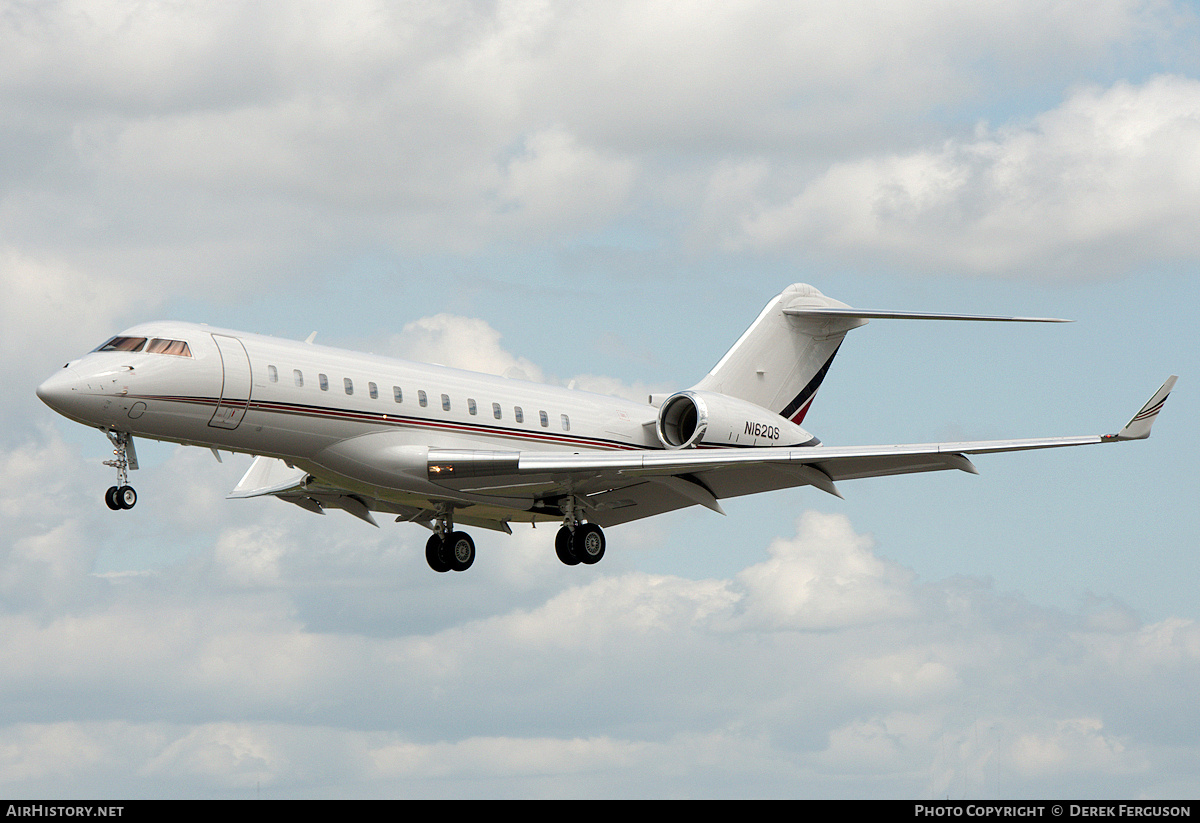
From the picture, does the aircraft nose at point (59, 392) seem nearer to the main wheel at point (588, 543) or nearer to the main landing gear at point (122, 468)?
the main landing gear at point (122, 468)

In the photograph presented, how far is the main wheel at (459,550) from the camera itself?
101ft

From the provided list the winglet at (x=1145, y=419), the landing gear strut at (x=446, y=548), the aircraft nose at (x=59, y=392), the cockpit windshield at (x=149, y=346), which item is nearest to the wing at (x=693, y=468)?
the winglet at (x=1145, y=419)

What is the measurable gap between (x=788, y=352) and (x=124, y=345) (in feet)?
54.2

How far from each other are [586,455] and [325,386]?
5202mm

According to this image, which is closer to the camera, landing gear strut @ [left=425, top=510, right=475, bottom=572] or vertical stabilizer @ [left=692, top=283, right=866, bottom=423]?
landing gear strut @ [left=425, top=510, right=475, bottom=572]

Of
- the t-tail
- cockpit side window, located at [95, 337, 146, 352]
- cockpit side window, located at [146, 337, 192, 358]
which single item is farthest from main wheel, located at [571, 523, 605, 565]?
cockpit side window, located at [95, 337, 146, 352]

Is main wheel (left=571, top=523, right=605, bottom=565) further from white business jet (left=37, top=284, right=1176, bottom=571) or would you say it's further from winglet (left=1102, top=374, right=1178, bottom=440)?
winglet (left=1102, top=374, right=1178, bottom=440)

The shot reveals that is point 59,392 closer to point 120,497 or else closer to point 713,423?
point 120,497

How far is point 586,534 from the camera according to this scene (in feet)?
96.2

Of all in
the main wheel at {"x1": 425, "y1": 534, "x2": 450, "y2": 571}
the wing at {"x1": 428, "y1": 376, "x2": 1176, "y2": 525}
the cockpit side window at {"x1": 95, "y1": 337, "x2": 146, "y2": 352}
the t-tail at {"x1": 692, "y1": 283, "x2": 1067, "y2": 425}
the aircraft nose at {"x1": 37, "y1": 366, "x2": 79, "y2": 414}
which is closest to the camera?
the aircraft nose at {"x1": 37, "y1": 366, "x2": 79, "y2": 414}

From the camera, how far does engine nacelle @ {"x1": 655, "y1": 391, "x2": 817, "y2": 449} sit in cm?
2923

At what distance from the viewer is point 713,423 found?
29281 mm

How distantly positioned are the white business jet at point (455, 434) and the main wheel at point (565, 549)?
3cm

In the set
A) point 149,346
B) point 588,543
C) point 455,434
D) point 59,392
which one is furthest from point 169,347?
point 588,543
